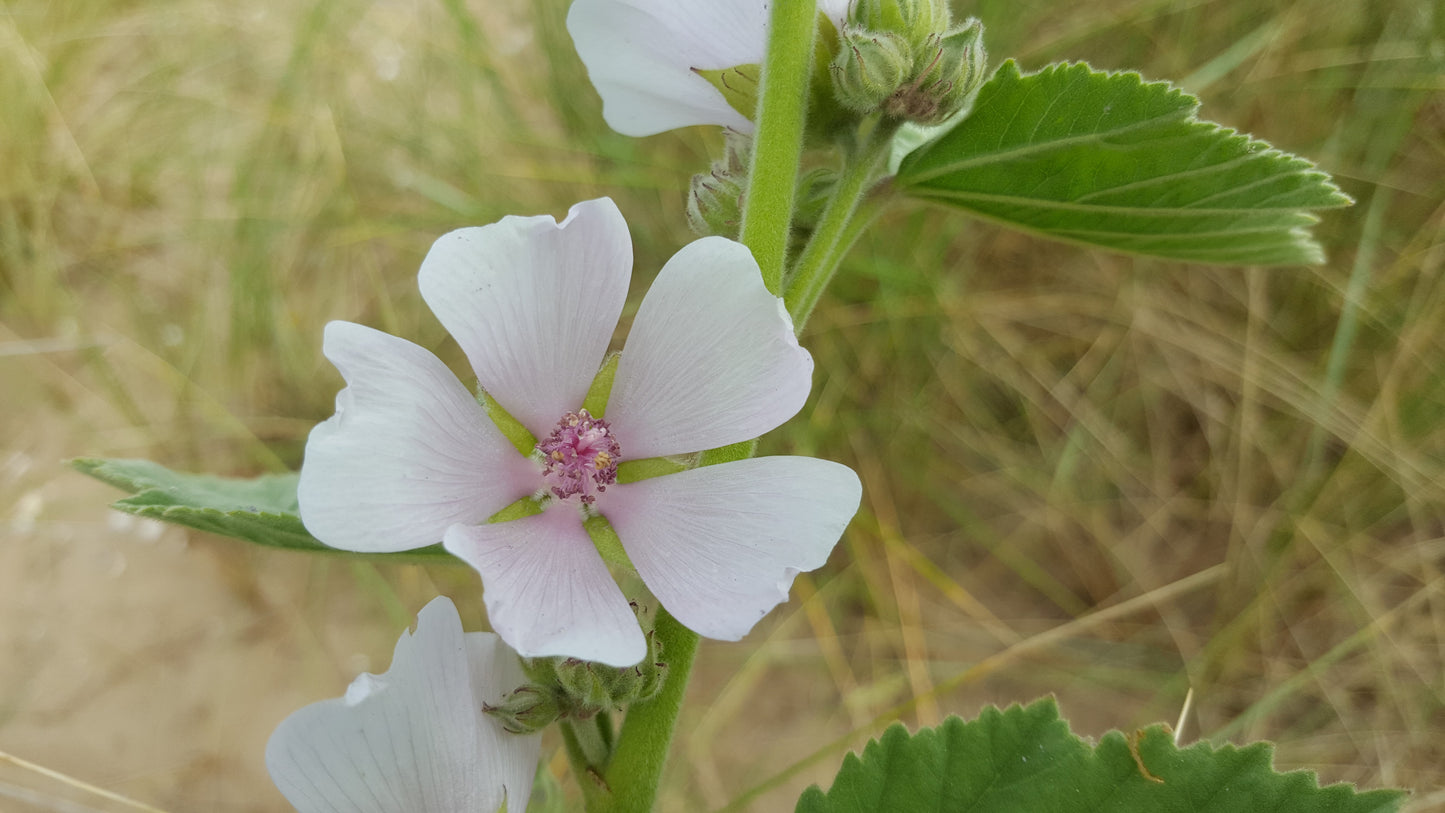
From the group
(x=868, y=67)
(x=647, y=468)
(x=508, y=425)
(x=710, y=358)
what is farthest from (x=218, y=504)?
(x=868, y=67)

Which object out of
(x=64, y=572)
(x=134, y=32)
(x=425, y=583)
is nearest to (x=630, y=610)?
(x=425, y=583)

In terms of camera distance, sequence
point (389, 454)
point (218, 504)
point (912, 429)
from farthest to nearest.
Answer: point (912, 429) < point (218, 504) < point (389, 454)

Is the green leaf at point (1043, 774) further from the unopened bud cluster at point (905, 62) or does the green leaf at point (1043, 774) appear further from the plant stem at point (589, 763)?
the unopened bud cluster at point (905, 62)

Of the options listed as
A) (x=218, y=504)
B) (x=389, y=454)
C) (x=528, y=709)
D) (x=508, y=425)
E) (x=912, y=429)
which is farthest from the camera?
(x=912, y=429)

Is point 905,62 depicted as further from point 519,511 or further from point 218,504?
point 218,504

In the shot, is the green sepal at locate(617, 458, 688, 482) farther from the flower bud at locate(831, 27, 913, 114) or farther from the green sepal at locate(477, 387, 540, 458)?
the flower bud at locate(831, 27, 913, 114)

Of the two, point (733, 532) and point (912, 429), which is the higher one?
point (733, 532)

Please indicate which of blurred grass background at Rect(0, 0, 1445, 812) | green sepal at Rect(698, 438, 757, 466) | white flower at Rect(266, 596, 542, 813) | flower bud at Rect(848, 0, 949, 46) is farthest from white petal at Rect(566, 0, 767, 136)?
blurred grass background at Rect(0, 0, 1445, 812)
